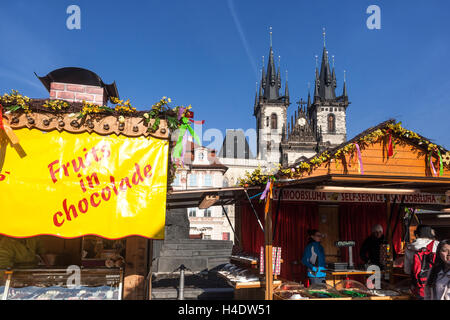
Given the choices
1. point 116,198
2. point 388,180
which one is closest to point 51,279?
point 116,198

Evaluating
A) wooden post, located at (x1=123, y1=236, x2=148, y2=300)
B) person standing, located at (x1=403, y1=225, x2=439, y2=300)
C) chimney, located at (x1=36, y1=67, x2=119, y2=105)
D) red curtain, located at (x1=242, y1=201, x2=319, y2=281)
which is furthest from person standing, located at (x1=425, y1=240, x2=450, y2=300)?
chimney, located at (x1=36, y1=67, x2=119, y2=105)

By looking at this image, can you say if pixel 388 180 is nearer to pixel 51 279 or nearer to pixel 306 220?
pixel 306 220

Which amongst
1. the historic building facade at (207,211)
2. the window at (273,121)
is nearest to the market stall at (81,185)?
the historic building facade at (207,211)

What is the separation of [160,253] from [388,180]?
13.0 meters

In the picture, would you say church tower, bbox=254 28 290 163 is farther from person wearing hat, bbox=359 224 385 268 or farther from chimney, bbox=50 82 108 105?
chimney, bbox=50 82 108 105

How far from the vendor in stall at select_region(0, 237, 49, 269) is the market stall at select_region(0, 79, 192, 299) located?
2 cm

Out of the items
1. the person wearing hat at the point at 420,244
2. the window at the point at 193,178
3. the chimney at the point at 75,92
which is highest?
the window at the point at 193,178

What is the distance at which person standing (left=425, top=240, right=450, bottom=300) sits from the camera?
4.06m

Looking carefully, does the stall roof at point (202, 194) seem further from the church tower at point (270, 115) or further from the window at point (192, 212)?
the church tower at point (270, 115)

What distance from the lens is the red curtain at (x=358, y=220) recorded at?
33.1 ft

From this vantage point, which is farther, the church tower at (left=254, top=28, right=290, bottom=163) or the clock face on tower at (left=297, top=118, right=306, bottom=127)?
the clock face on tower at (left=297, top=118, right=306, bottom=127)

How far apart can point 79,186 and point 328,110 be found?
67224 millimetres

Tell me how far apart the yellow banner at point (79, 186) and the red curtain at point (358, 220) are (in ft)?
22.0
